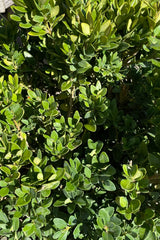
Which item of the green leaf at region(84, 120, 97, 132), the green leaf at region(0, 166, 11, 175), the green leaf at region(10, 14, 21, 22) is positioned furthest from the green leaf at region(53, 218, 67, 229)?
the green leaf at region(10, 14, 21, 22)

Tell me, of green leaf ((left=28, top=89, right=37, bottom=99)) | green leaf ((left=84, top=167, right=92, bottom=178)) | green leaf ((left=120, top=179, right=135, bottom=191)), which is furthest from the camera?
green leaf ((left=28, top=89, right=37, bottom=99))

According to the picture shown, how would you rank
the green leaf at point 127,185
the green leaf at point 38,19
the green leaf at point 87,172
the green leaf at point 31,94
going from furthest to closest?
the green leaf at point 31,94 < the green leaf at point 38,19 < the green leaf at point 87,172 < the green leaf at point 127,185

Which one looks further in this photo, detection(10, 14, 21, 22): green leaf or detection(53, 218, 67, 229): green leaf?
detection(10, 14, 21, 22): green leaf

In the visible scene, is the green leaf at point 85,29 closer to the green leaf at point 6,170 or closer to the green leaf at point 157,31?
the green leaf at point 157,31

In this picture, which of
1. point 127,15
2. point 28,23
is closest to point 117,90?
point 127,15

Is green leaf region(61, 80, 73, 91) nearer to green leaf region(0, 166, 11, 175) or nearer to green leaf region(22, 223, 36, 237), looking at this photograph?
green leaf region(0, 166, 11, 175)

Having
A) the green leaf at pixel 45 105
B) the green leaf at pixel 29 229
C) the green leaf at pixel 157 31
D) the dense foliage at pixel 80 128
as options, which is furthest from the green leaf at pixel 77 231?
the green leaf at pixel 157 31

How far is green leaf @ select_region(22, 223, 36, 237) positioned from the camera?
3.72 ft

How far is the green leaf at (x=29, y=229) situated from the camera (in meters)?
1.13

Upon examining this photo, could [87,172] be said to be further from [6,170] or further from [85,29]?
[85,29]

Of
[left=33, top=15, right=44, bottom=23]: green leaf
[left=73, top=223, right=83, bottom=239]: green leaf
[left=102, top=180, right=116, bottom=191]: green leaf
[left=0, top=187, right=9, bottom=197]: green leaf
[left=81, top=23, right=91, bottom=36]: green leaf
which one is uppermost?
[left=33, top=15, right=44, bottom=23]: green leaf

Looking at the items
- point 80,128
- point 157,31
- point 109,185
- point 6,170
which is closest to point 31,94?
point 80,128

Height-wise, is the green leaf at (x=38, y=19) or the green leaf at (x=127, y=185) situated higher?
the green leaf at (x=38, y=19)

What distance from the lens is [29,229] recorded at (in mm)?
1143
